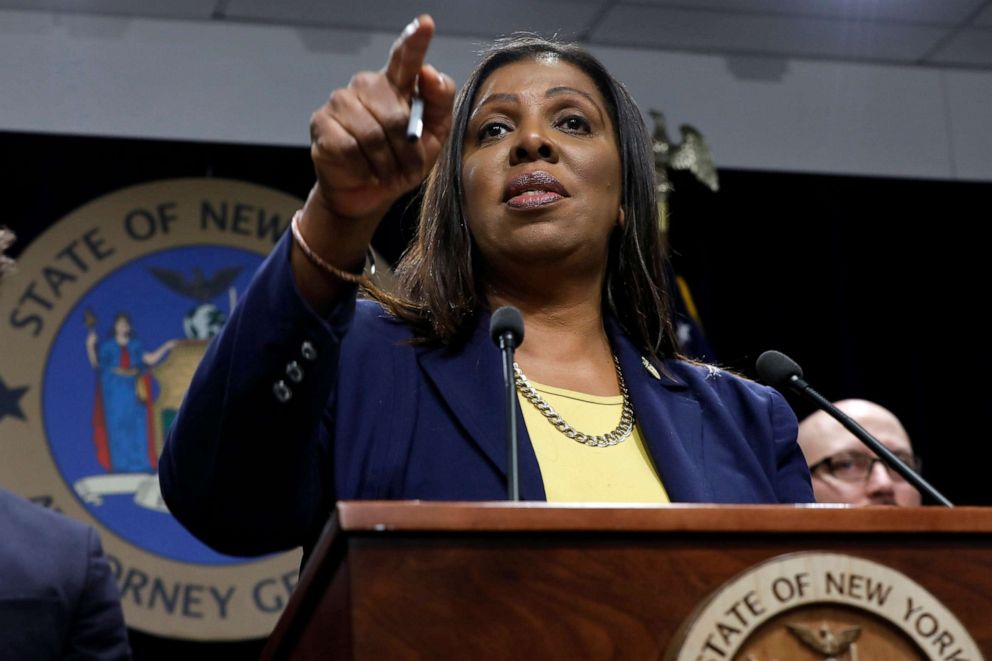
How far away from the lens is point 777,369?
1.80 metres

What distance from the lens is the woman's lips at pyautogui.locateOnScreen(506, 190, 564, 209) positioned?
1867mm

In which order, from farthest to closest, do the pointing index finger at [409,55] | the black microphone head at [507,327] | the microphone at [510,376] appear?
the black microphone head at [507,327] < the microphone at [510,376] < the pointing index finger at [409,55]

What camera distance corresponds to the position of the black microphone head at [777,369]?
5.87 ft

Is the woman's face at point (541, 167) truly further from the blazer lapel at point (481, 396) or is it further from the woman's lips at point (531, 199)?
the blazer lapel at point (481, 396)

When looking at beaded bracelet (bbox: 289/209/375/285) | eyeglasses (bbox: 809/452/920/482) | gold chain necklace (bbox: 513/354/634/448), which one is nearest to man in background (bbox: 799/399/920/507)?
eyeglasses (bbox: 809/452/920/482)

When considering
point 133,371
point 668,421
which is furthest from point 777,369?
point 133,371

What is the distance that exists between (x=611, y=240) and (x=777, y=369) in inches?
16.7

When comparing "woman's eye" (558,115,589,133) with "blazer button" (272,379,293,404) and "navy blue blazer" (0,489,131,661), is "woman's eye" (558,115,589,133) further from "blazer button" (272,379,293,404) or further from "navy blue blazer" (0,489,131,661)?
"navy blue blazer" (0,489,131,661)

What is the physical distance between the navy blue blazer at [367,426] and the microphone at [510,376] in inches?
4.7

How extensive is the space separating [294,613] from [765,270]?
4.02 m

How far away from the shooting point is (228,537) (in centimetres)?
149

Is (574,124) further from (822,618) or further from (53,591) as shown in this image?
(53,591)

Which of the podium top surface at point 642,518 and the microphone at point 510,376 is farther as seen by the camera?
the microphone at point 510,376

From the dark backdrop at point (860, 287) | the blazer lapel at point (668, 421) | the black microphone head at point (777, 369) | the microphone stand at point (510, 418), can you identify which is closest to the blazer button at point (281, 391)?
the microphone stand at point (510, 418)
